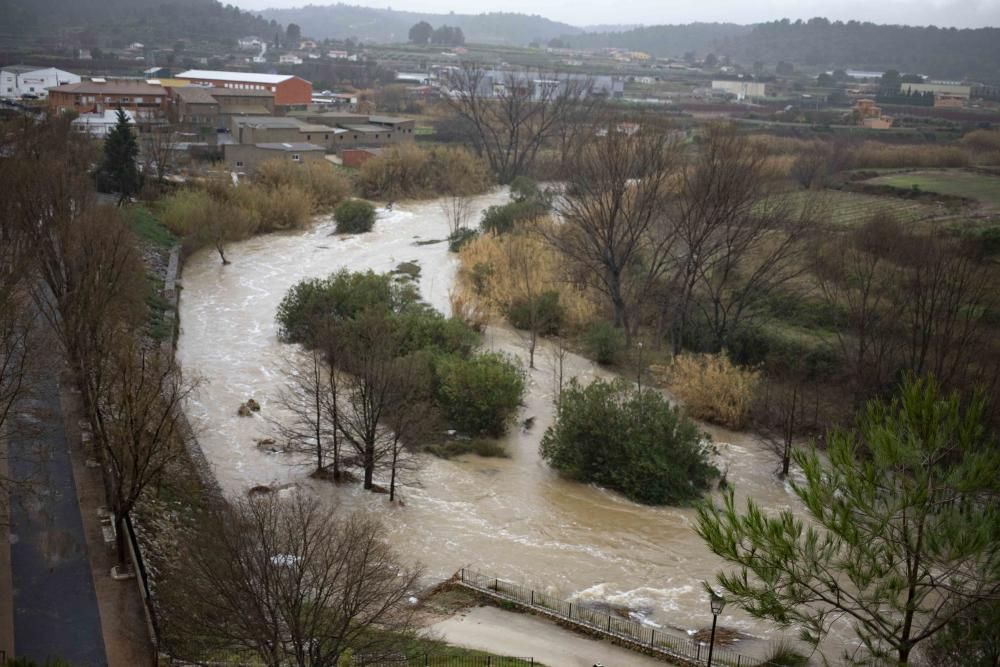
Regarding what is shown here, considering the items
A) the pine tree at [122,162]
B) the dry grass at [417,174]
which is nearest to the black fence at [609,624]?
the pine tree at [122,162]

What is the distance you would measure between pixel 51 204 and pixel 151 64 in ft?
277

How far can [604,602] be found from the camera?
15773 millimetres

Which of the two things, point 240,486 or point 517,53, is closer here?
point 240,486

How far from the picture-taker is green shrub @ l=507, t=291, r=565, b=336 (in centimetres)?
3183

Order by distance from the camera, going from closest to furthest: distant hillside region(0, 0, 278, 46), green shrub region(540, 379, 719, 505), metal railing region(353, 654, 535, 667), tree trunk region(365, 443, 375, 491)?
metal railing region(353, 654, 535, 667) < tree trunk region(365, 443, 375, 491) < green shrub region(540, 379, 719, 505) < distant hillside region(0, 0, 278, 46)

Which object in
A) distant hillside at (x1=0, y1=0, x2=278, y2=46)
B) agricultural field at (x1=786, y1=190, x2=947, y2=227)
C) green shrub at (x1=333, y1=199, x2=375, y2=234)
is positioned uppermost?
distant hillside at (x1=0, y1=0, x2=278, y2=46)

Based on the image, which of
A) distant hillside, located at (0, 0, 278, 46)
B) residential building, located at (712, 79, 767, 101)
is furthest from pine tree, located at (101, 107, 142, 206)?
residential building, located at (712, 79, 767, 101)

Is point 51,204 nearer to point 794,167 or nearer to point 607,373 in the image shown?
point 607,373

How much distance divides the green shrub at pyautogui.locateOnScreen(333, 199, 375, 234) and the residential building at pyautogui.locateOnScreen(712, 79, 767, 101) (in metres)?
60.8

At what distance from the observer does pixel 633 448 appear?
804 inches

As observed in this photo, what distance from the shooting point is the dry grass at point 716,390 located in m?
24.7

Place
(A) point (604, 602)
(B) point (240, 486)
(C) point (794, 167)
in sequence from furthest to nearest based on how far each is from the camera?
(C) point (794, 167) < (B) point (240, 486) < (A) point (604, 602)

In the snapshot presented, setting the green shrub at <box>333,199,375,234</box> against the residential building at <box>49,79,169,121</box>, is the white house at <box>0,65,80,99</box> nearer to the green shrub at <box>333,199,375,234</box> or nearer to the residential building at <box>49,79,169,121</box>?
the residential building at <box>49,79,169,121</box>

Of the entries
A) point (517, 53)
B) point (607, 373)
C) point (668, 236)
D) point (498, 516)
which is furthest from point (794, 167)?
point (517, 53)
